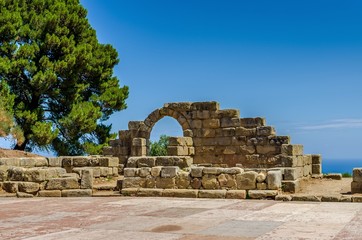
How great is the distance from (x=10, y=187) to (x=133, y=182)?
3748 millimetres

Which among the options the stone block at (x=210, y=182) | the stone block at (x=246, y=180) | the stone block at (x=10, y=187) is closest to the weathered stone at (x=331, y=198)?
the stone block at (x=246, y=180)

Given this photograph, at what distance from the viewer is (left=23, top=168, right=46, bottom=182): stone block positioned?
47.1 ft

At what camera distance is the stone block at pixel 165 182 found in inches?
534

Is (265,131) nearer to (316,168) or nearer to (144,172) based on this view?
(316,168)

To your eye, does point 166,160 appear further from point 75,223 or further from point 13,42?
point 13,42

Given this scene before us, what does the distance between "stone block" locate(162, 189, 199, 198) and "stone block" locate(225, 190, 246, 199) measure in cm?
86

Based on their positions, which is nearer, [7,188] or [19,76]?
[7,188]

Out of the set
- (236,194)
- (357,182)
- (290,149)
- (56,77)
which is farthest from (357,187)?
(56,77)

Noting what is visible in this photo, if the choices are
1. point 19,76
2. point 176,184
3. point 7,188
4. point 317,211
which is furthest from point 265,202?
point 19,76

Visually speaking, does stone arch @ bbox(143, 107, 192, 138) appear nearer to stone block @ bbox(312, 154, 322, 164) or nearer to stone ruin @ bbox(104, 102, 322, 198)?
stone ruin @ bbox(104, 102, 322, 198)

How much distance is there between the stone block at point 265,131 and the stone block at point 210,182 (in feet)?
28.0

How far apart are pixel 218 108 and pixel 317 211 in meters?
12.9

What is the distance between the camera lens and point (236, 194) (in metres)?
12.6

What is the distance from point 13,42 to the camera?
29.6 meters
